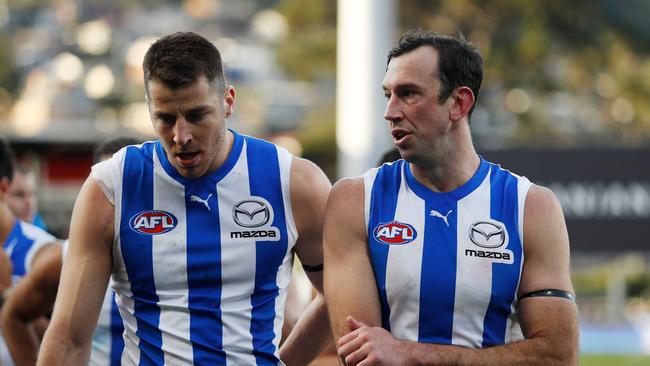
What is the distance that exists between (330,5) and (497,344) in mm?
29181

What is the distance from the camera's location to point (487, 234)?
4.41m

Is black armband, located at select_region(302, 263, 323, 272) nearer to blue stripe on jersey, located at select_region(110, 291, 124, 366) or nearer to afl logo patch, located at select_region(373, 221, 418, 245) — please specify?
afl logo patch, located at select_region(373, 221, 418, 245)

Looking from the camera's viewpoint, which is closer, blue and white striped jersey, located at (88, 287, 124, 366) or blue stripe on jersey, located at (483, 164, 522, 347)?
blue stripe on jersey, located at (483, 164, 522, 347)

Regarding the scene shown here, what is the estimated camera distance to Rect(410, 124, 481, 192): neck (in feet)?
14.7

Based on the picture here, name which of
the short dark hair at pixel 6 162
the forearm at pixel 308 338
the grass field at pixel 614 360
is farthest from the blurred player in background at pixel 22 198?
the grass field at pixel 614 360

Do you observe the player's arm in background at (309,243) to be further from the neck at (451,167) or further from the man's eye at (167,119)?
the man's eye at (167,119)

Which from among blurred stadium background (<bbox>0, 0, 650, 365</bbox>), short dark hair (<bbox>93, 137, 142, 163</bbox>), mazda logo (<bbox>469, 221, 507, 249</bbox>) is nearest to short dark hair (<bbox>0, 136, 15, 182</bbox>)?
blurred stadium background (<bbox>0, 0, 650, 365</bbox>)

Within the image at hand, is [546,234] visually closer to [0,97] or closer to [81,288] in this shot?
[81,288]

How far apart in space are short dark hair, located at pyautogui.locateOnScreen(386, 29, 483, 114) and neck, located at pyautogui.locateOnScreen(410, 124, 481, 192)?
13cm

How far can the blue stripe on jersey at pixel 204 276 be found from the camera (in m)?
4.61

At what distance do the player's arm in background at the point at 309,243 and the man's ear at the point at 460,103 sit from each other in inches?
23.6

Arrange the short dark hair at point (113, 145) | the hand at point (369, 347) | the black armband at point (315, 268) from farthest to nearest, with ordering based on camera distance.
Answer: the short dark hair at point (113, 145)
the black armband at point (315, 268)
the hand at point (369, 347)

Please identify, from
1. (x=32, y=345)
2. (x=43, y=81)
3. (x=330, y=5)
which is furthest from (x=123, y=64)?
(x=32, y=345)

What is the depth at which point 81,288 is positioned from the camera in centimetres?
451
